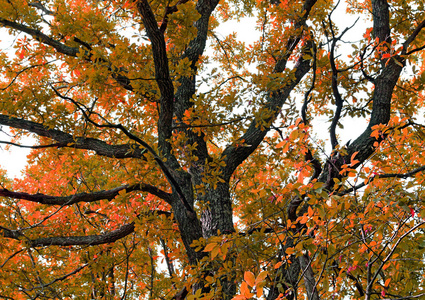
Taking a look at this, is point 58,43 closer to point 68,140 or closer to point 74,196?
point 68,140

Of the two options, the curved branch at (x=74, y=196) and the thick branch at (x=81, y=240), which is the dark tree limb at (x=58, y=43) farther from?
the thick branch at (x=81, y=240)

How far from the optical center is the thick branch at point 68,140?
15.2 ft

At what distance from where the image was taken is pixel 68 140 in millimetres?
4773

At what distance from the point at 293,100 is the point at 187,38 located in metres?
1.91

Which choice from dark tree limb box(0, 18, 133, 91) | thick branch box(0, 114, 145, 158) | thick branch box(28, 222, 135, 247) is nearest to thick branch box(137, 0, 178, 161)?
thick branch box(0, 114, 145, 158)

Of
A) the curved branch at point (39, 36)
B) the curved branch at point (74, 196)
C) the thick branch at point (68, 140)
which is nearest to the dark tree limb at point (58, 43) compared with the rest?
the curved branch at point (39, 36)

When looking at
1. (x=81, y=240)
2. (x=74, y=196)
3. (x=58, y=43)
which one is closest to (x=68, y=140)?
(x=74, y=196)

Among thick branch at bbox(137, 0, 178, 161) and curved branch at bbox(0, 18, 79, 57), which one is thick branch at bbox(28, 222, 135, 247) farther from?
curved branch at bbox(0, 18, 79, 57)

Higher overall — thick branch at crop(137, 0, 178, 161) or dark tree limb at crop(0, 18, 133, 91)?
dark tree limb at crop(0, 18, 133, 91)

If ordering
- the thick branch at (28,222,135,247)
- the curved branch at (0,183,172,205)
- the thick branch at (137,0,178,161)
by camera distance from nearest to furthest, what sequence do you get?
the thick branch at (137,0,178,161), the curved branch at (0,183,172,205), the thick branch at (28,222,135,247)

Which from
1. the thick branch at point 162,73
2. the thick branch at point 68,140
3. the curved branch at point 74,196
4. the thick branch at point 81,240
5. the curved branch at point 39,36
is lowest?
the thick branch at point 81,240

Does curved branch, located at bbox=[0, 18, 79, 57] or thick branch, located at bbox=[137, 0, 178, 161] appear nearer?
thick branch, located at bbox=[137, 0, 178, 161]

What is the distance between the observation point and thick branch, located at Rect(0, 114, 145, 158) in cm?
463

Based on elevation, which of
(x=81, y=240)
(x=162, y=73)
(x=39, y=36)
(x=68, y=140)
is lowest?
(x=81, y=240)
